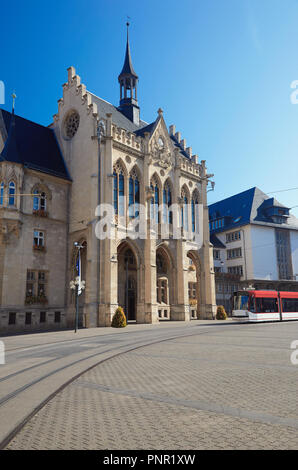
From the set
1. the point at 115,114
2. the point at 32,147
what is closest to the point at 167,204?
the point at 115,114

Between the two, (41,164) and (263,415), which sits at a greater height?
(41,164)

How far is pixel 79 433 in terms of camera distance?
4.37 metres

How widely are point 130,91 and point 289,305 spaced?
97.4 ft

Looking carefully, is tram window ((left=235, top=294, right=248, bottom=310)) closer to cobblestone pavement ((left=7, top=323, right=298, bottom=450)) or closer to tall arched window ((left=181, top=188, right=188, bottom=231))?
tall arched window ((left=181, top=188, right=188, bottom=231))

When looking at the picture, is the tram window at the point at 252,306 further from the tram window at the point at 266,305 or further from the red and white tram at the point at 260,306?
the tram window at the point at 266,305

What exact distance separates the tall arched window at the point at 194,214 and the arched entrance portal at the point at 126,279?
28.0 ft

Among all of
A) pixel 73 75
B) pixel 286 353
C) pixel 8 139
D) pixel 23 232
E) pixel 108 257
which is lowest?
pixel 286 353

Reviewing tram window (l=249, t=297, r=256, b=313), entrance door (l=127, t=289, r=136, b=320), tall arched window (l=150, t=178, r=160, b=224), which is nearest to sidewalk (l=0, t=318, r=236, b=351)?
tram window (l=249, t=297, r=256, b=313)

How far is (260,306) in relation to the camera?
31281 millimetres

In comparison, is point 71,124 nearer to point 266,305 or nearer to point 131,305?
point 131,305

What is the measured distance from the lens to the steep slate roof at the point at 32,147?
2985 cm
